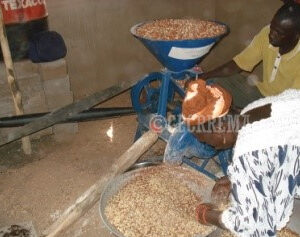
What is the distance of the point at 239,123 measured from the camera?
75.4 inches

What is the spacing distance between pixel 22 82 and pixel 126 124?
1526 millimetres

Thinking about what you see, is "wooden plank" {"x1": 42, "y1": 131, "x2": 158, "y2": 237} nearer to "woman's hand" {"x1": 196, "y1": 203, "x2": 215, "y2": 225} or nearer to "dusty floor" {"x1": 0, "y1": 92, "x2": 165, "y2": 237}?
"dusty floor" {"x1": 0, "y1": 92, "x2": 165, "y2": 237}

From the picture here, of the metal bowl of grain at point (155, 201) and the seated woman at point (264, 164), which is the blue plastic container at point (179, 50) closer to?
the metal bowl of grain at point (155, 201)

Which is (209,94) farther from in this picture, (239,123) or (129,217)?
(129,217)

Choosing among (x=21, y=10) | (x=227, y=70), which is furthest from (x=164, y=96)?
(x=21, y=10)

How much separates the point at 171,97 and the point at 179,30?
0.72 meters

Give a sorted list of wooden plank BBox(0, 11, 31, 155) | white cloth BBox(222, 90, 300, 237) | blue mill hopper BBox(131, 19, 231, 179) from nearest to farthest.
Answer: white cloth BBox(222, 90, 300, 237) < blue mill hopper BBox(131, 19, 231, 179) < wooden plank BBox(0, 11, 31, 155)

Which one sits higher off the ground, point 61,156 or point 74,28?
point 74,28

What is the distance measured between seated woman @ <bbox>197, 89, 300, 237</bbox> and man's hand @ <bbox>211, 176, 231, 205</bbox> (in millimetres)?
586

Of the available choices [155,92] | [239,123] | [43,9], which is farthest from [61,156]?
[239,123]

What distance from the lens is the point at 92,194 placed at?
276 centimetres

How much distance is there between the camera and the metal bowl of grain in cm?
252

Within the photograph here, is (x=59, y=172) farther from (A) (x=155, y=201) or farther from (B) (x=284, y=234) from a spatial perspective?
(B) (x=284, y=234)

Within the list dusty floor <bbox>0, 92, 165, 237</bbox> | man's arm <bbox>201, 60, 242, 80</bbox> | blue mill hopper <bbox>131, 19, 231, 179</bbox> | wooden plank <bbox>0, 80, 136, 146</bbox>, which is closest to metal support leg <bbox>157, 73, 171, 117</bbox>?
blue mill hopper <bbox>131, 19, 231, 179</bbox>
